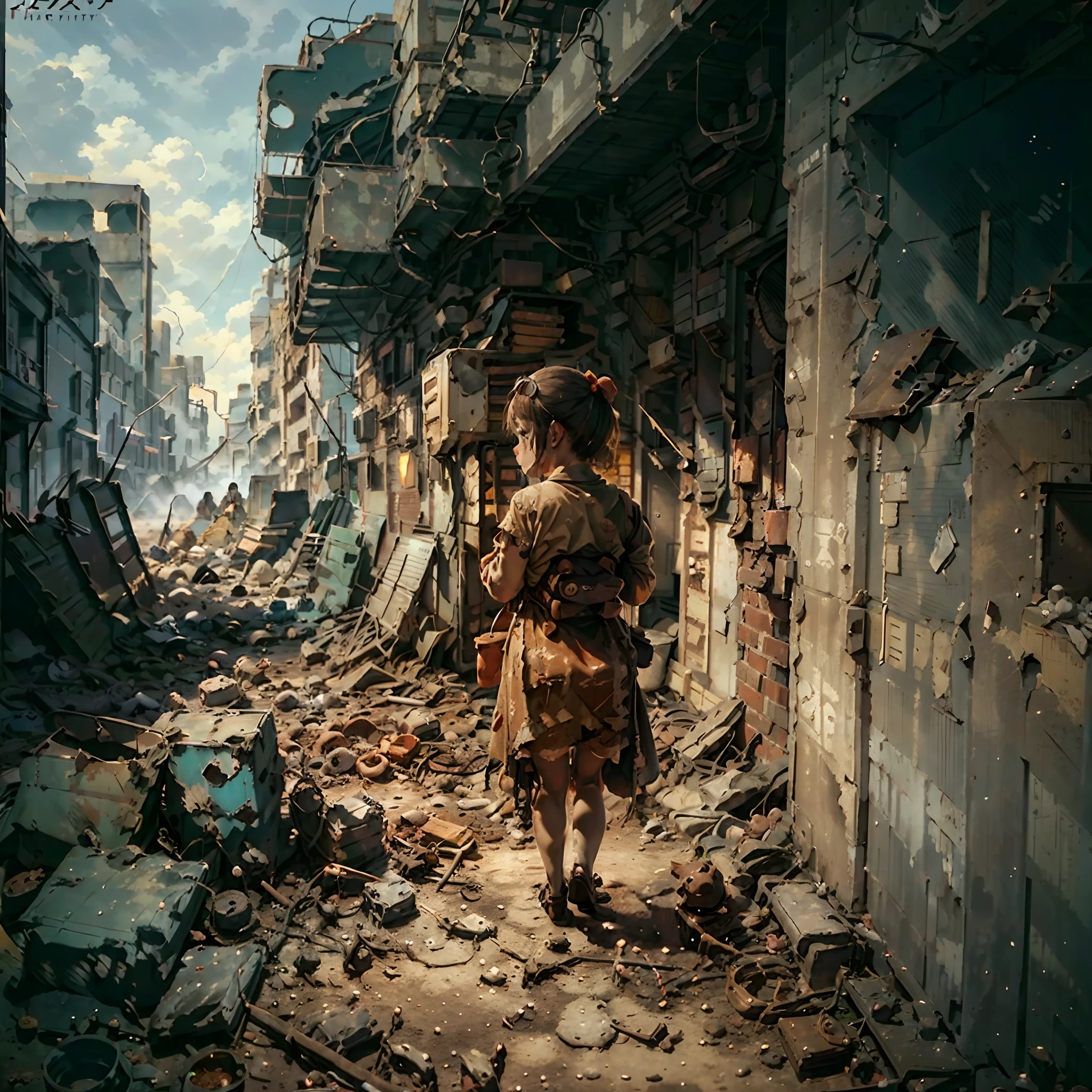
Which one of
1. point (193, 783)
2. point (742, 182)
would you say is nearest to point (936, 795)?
point (193, 783)

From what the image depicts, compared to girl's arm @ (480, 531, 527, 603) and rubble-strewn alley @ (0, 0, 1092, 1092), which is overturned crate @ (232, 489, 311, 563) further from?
girl's arm @ (480, 531, 527, 603)

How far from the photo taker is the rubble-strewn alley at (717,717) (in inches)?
99.1

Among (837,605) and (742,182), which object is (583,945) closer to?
(837,605)

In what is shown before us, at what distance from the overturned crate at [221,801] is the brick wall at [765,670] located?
10.1 ft

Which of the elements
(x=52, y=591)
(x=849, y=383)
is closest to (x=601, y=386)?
(x=849, y=383)

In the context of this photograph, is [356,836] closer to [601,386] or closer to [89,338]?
[601,386]

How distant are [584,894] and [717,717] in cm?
219

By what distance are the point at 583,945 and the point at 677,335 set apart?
4749 millimetres

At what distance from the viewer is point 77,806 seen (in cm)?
386

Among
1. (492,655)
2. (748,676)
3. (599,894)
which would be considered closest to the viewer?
(492,655)

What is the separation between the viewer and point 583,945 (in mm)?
3631

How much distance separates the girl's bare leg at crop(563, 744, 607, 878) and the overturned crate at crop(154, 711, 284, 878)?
153cm

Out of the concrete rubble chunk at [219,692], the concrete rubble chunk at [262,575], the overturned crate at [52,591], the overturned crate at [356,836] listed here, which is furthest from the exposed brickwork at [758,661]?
the concrete rubble chunk at [262,575]

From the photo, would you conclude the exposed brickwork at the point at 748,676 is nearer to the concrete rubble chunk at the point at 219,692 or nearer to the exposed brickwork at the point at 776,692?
the exposed brickwork at the point at 776,692
